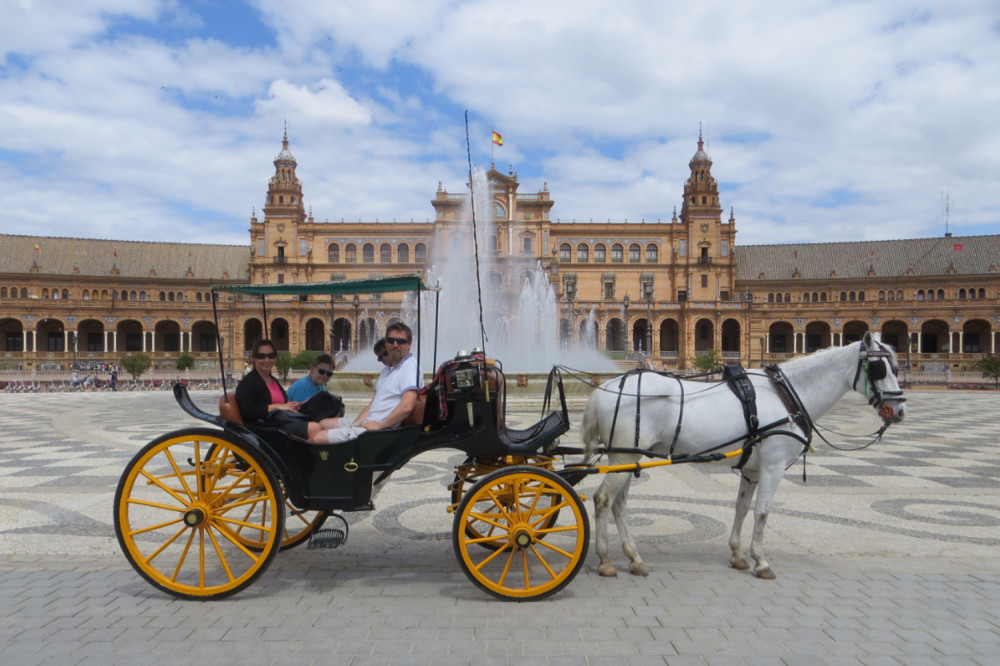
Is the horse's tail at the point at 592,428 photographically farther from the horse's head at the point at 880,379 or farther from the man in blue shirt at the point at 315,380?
the man in blue shirt at the point at 315,380

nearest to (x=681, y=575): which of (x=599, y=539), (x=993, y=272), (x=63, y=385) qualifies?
(x=599, y=539)

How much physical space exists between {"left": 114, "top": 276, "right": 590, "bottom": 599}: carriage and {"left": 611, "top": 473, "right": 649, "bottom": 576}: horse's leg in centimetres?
45

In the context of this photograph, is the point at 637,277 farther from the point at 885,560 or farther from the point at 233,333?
the point at 885,560

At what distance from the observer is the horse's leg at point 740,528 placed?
5074mm

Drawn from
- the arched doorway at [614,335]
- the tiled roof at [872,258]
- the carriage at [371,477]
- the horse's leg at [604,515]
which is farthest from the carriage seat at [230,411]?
the tiled roof at [872,258]

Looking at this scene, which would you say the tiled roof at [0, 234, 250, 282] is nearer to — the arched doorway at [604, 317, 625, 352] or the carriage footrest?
the arched doorway at [604, 317, 625, 352]

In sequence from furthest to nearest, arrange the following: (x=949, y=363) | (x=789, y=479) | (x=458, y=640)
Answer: (x=949, y=363) → (x=789, y=479) → (x=458, y=640)

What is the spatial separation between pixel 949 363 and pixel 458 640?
62.7 metres

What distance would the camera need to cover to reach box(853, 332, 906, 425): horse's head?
5.03m

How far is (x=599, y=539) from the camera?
16.3ft

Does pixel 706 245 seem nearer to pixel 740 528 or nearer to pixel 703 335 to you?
pixel 703 335

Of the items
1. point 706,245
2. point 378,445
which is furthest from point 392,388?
point 706,245

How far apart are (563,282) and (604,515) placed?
65349mm

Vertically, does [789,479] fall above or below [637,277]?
below
